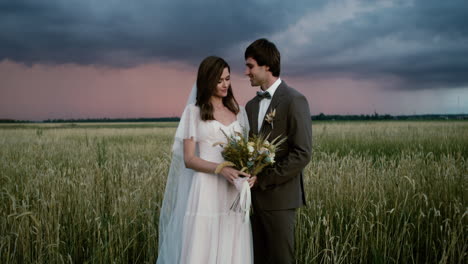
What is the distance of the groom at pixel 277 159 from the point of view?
8.63 feet

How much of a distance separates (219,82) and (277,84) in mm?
501

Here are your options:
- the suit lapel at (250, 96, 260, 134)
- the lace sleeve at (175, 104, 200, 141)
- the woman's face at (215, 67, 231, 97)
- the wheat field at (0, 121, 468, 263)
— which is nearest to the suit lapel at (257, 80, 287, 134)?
the suit lapel at (250, 96, 260, 134)

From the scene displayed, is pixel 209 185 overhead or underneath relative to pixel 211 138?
underneath

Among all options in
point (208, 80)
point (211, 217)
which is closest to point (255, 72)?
point (208, 80)

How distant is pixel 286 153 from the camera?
9.07ft

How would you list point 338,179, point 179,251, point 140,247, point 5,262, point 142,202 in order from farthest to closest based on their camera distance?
1. point 338,179
2. point 142,202
3. point 140,247
4. point 5,262
5. point 179,251

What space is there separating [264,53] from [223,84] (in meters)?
0.44

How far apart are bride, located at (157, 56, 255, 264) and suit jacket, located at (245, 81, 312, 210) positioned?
270mm

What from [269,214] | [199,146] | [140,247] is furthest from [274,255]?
[140,247]

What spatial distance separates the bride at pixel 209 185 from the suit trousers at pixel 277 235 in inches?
6.2

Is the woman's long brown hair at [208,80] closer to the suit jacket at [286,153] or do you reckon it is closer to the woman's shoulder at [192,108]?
the woman's shoulder at [192,108]

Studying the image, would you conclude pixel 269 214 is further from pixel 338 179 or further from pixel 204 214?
pixel 338 179

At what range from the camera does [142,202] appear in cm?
493

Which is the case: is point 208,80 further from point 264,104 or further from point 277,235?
point 277,235
